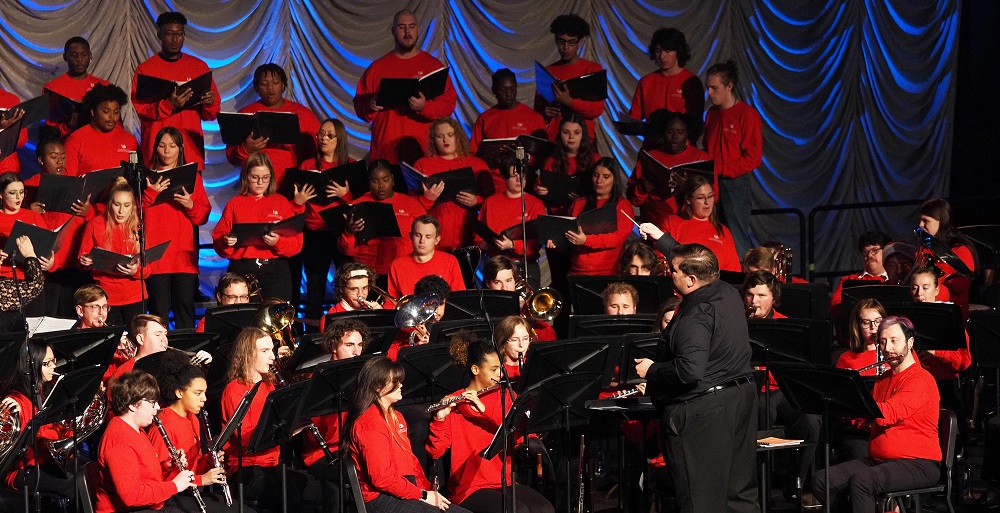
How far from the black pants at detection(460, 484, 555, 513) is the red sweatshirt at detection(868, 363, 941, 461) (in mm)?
1928

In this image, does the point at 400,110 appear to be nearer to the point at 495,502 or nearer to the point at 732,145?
the point at 732,145

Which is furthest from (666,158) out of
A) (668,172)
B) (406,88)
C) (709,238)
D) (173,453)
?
(173,453)

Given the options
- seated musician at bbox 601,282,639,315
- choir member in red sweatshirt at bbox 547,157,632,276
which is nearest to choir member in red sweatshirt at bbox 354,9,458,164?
choir member in red sweatshirt at bbox 547,157,632,276

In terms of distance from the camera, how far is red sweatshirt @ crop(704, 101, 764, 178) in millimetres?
11031

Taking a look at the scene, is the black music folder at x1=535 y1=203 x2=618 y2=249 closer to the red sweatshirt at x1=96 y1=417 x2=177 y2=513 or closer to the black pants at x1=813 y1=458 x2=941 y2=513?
the black pants at x1=813 y1=458 x2=941 y2=513

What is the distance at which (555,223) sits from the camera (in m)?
9.75

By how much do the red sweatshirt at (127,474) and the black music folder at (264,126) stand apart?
4244mm

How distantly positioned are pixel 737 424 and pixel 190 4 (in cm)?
830

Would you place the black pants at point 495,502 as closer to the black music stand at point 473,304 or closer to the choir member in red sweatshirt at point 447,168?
the black music stand at point 473,304

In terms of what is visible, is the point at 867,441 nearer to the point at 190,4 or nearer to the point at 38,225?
the point at 38,225

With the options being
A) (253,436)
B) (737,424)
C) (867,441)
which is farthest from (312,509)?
(867,441)

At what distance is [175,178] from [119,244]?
0.65 meters

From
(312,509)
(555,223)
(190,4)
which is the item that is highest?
(190,4)

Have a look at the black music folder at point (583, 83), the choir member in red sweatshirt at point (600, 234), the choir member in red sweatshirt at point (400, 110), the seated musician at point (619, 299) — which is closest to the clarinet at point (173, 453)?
the seated musician at point (619, 299)
